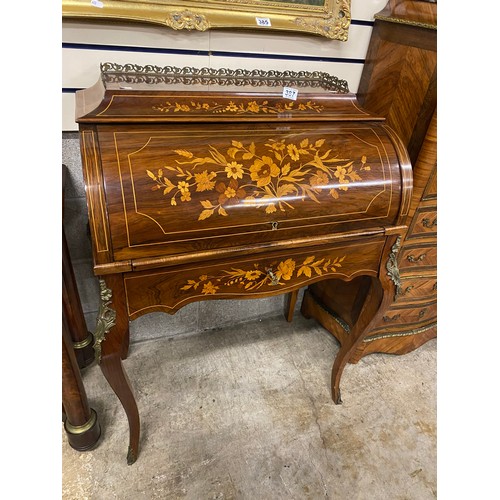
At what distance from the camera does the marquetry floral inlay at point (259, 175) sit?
94 cm

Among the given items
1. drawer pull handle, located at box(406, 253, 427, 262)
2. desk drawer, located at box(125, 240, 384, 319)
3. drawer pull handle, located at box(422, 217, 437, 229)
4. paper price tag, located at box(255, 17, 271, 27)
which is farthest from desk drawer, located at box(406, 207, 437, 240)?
paper price tag, located at box(255, 17, 271, 27)

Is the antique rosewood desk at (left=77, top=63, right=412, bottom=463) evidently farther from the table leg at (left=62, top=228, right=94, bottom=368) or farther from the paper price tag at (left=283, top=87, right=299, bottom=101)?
the table leg at (left=62, top=228, right=94, bottom=368)

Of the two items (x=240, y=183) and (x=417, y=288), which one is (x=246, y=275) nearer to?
(x=240, y=183)

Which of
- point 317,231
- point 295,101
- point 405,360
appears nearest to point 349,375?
point 405,360

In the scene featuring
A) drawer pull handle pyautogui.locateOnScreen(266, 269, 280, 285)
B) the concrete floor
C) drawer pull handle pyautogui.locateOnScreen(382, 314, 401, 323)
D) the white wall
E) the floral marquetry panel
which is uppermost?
the white wall

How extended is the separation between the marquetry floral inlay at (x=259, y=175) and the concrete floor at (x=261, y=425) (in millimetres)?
1011

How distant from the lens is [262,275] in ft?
3.67

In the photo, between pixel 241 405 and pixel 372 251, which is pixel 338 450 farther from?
pixel 372 251

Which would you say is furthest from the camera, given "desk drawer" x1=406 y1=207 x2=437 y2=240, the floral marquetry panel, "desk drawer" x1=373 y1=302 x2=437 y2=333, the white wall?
"desk drawer" x1=373 y1=302 x2=437 y2=333

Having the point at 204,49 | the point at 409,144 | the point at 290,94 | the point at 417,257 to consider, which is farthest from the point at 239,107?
the point at 417,257

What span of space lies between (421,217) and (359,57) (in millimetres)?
752

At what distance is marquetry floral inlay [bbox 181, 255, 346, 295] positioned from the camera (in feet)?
3.48

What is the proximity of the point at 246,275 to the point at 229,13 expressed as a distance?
952 millimetres

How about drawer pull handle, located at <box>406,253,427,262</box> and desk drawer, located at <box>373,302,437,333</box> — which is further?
desk drawer, located at <box>373,302,437,333</box>
